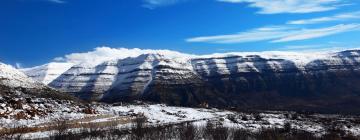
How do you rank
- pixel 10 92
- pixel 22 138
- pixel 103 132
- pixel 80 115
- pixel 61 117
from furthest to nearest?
pixel 10 92 < pixel 80 115 < pixel 61 117 < pixel 103 132 < pixel 22 138

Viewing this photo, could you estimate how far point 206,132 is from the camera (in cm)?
7756

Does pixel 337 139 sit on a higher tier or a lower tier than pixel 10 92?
lower

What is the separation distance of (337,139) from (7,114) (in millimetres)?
51608

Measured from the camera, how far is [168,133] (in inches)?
2876

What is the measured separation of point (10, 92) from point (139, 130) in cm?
5173

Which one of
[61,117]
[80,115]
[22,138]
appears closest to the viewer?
[22,138]

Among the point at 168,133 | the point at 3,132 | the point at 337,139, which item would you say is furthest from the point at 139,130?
the point at 337,139

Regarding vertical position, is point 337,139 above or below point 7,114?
below

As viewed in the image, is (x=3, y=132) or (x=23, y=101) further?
(x=23, y=101)

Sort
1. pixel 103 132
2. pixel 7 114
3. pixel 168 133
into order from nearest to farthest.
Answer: pixel 103 132
pixel 168 133
pixel 7 114

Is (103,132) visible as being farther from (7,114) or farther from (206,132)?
(7,114)

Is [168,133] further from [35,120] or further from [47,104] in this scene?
[47,104]

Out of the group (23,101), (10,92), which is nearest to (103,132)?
(23,101)

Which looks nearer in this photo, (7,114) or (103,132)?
(103,132)
